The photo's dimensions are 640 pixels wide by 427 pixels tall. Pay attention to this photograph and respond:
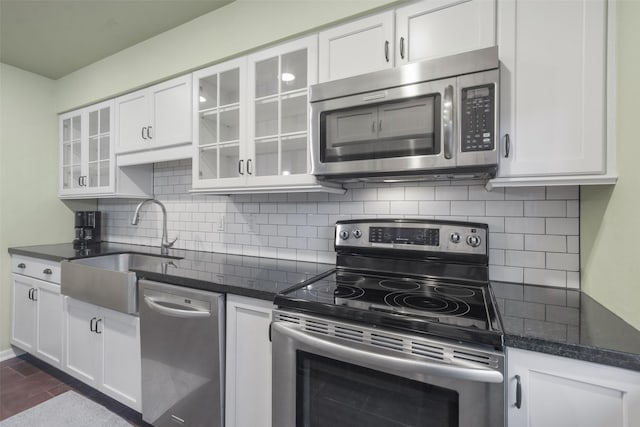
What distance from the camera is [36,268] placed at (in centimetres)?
234

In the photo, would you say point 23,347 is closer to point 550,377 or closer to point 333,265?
point 333,265

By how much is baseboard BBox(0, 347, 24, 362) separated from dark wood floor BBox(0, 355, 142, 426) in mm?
41

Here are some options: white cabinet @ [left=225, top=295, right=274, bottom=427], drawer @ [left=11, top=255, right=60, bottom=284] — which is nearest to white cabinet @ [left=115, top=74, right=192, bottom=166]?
drawer @ [left=11, top=255, right=60, bottom=284]

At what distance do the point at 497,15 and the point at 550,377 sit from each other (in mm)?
1281

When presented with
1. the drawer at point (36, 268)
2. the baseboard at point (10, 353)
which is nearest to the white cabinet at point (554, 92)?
the drawer at point (36, 268)

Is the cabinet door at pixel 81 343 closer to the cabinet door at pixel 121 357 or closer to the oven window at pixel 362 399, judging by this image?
the cabinet door at pixel 121 357

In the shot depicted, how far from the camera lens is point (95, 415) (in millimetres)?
1868

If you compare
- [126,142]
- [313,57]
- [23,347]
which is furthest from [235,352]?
[23,347]

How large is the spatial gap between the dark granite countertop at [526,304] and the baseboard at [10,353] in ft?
4.16

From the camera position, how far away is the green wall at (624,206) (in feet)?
2.97

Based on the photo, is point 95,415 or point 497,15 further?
point 95,415

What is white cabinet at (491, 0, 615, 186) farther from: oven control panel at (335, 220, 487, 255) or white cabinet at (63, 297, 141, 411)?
white cabinet at (63, 297, 141, 411)

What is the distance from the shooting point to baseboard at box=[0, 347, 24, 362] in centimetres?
258

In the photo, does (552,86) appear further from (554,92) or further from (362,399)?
(362,399)
